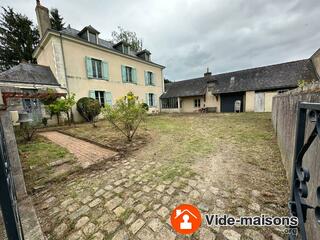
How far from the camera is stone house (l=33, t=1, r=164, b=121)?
949 centimetres

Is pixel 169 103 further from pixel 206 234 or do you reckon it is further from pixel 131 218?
pixel 206 234

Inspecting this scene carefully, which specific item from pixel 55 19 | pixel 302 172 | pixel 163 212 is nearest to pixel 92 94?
pixel 163 212

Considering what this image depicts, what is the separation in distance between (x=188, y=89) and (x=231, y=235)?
57.0 feet

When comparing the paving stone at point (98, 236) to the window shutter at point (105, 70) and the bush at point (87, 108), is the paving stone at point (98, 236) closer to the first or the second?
the bush at point (87, 108)

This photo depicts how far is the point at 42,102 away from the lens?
8.73 meters

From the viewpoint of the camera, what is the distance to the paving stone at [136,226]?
1588 mm

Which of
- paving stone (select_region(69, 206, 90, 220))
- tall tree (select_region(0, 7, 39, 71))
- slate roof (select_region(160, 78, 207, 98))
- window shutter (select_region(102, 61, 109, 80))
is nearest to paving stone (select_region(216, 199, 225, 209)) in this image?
paving stone (select_region(69, 206, 90, 220))

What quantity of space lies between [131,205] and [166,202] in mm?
509

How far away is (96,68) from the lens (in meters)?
11.4

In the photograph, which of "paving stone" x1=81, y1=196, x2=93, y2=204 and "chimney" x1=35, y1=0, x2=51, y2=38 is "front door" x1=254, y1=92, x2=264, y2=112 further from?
"chimney" x1=35, y1=0, x2=51, y2=38

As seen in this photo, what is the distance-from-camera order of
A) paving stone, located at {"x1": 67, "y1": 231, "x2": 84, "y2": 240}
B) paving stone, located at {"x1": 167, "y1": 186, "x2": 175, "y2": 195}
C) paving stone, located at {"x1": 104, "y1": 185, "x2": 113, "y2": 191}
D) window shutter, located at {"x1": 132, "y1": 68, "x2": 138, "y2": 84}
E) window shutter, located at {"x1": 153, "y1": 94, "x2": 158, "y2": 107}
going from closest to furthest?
paving stone, located at {"x1": 67, "y1": 231, "x2": 84, "y2": 240}
paving stone, located at {"x1": 167, "y1": 186, "x2": 175, "y2": 195}
paving stone, located at {"x1": 104, "y1": 185, "x2": 113, "y2": 191}
window shutter, located at {"x1": 132, "y1": 68, "x2": 138, "y2": 84}
window shutter, located at {"x1": 153, "y1": 94, "x2": 158, "y2": 107}

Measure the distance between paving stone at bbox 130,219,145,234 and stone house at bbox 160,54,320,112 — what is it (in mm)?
14918

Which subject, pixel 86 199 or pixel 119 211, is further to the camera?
pixel 86 199

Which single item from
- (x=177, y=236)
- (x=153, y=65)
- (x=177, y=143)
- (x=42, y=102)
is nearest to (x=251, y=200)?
(x=177, y=236)
